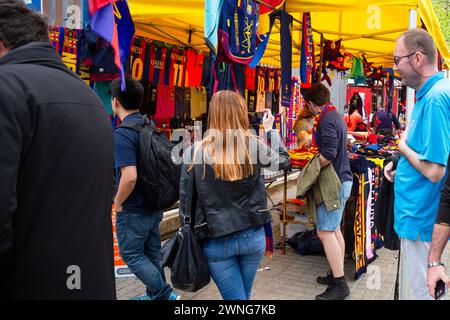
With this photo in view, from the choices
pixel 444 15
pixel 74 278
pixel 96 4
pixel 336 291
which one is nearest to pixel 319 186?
pixel 336 291

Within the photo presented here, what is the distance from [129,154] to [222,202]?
1.03 m

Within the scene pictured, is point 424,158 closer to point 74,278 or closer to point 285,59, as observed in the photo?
point 74,278

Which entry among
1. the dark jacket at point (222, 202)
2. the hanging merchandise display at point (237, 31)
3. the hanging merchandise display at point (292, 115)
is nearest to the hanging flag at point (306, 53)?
the hanging merchandise display at point (237, 31)

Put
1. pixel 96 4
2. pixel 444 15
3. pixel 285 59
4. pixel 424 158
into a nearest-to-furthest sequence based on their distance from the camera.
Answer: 1. pixel 424 158
2. pixel 96 4
3. pixel 285 59
4. pixel 444 15

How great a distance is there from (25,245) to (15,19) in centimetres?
79

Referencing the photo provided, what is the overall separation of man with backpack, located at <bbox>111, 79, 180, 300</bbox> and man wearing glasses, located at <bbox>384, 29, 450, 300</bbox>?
185 centimetres

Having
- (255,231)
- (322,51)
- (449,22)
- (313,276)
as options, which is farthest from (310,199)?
(449,22)

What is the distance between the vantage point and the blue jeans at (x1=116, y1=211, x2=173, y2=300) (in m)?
3.64

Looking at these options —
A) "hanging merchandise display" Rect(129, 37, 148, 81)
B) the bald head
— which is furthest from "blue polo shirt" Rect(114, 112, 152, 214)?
"hanging merchandise display" Rect(129, 37, 148, 81)

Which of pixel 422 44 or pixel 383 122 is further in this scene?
pixel 383 122

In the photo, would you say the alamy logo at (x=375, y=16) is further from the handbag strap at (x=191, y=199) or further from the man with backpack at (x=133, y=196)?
the handbag strap at (x=191, y=199)

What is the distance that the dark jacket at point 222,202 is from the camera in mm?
2732

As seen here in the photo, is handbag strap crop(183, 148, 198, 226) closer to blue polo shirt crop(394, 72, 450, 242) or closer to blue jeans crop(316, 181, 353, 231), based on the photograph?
blue polo shirt crop(394, 72, 450, 242)

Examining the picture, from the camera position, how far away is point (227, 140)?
2.78 metres
